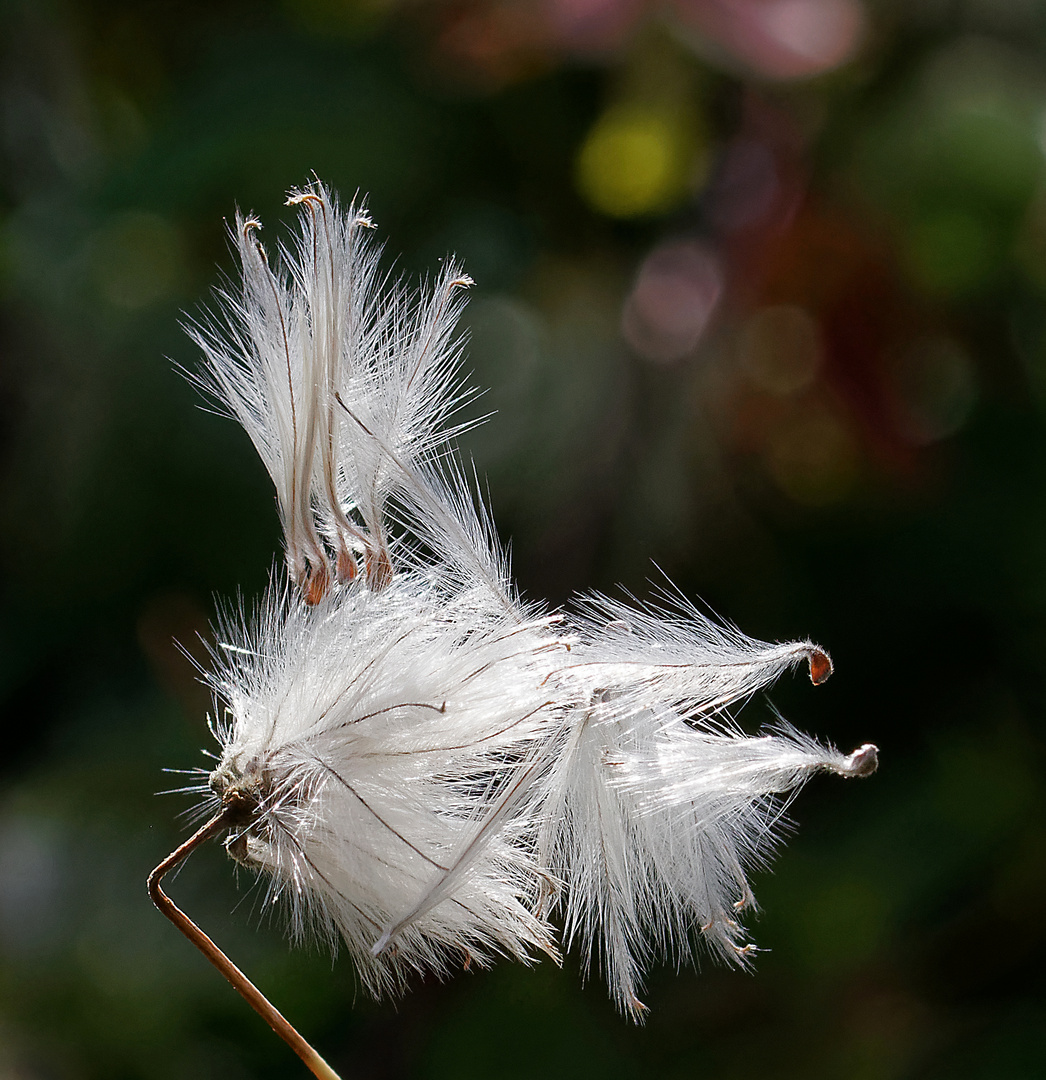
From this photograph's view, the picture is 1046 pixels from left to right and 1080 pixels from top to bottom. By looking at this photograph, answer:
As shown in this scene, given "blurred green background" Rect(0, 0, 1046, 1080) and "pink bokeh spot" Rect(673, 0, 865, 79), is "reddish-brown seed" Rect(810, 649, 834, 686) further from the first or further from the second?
"pink bokeh spot" Rect(673, 0, 865, 79)

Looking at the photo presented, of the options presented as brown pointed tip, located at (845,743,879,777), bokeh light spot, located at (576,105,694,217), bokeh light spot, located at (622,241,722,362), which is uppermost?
bokeh light spot, located at (576,105,694,217)

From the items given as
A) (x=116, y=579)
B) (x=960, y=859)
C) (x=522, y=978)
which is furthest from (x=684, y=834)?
(x=116, y=579)

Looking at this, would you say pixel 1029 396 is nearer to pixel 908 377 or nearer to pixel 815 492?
pixel 908 377

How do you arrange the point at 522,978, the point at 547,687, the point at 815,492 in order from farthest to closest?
1. the point at 815,492
2. the point at 522,978
3. the point at 547,687

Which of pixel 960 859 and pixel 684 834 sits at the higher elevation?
pixel 684 834

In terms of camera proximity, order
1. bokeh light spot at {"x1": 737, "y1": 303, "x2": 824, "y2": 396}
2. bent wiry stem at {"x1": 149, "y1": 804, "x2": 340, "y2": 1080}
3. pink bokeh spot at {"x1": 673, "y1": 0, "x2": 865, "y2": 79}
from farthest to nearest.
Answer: bokeh light spot at {"x1": 737, "y1": 303, "x2": 824, "y2": 396} < pink bokeh spot at {"x1": 673, "y1": 0, "x2": 865, "y2": 79} < bent wiry stem at {"x1": 149, "y1": 804, "x2": 340, "y2": 1080}

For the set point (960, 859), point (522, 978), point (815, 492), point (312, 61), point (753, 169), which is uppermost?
point (753, 169)

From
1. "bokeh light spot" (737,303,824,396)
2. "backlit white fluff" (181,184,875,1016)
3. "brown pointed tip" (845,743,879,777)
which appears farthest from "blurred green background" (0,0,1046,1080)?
"brown pointed tip" (845,743,879,777)
